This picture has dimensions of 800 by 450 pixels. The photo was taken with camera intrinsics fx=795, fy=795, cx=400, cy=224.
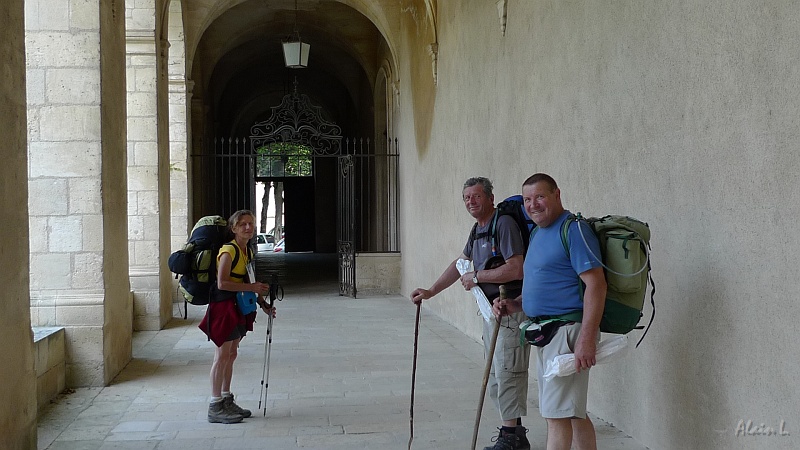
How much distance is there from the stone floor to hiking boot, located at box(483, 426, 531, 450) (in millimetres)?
204

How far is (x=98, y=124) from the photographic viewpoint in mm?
5996

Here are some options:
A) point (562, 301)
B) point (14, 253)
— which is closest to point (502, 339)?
point (562, 301)

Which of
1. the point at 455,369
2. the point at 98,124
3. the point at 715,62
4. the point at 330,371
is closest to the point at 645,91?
the point at 715,62

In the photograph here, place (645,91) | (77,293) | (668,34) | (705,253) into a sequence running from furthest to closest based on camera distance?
1. (77,293)
2. (645,91)
3. (668,34)
4. (705,253)

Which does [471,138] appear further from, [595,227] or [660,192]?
[595,227]

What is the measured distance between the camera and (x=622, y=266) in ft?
10.2

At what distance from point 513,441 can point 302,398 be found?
6.32ft

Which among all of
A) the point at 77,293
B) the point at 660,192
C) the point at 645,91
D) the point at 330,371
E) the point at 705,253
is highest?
the point at 645,91

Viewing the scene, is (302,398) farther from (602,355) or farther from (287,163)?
(287,163)

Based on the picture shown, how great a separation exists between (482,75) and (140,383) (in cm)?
418

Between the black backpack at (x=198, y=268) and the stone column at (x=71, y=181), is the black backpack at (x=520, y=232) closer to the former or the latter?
the black backpack at (x=198, y=268)

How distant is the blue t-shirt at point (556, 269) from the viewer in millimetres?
3111

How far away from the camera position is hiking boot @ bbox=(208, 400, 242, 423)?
4895 millimetres

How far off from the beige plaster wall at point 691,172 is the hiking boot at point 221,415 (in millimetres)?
2231
